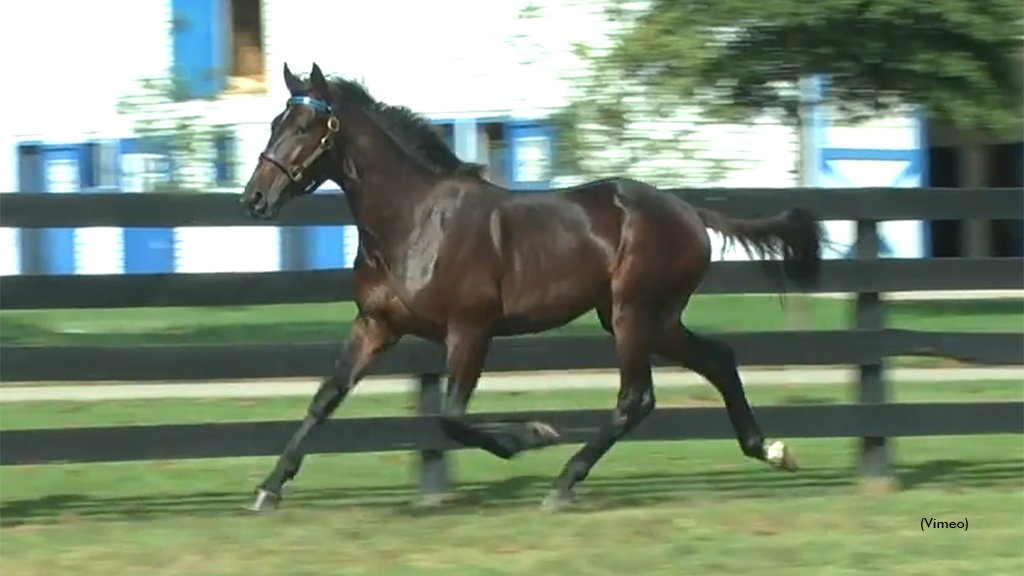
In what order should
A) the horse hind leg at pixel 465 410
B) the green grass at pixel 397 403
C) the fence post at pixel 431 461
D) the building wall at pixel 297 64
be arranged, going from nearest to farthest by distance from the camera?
1. the horse hind leg at pixel 465 410
2. the fence post at pixel 431 461
3. the green grass at pixel 397 403
4. the building wall at pixel 297 64

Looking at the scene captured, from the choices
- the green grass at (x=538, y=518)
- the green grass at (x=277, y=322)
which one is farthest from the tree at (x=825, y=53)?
the green grass at (x=538, y=518)

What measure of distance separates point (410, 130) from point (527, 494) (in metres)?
1.87

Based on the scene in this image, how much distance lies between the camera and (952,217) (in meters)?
8.53

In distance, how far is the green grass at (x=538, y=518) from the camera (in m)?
6.47

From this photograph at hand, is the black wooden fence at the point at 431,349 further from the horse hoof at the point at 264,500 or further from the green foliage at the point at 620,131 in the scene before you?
the green foliage at the point at 620,131

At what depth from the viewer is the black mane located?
306 inches

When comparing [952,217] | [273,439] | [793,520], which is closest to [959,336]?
[952,217]

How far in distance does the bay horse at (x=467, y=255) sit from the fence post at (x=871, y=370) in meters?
1.06

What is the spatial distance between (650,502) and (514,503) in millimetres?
656

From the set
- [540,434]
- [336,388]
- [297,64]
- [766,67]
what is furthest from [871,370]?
[297,64]

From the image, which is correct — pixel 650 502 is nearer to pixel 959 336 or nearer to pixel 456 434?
pixel 456 434

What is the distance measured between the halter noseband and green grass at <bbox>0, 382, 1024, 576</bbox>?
1534 mm

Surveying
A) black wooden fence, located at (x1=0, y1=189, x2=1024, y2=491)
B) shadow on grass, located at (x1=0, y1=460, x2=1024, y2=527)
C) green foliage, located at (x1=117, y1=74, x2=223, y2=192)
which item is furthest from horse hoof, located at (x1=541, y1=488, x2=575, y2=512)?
green foliage, located at (x1=117, y1=74, x2=223, y2=192)

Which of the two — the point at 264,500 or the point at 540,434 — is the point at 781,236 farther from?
the point at 264,500
